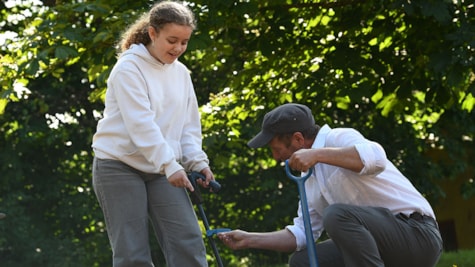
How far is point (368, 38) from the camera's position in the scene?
9.02 m

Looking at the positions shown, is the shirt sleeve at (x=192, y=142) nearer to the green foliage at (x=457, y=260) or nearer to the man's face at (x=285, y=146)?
the man's face at (x=285, y=146)

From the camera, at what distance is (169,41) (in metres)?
4.65

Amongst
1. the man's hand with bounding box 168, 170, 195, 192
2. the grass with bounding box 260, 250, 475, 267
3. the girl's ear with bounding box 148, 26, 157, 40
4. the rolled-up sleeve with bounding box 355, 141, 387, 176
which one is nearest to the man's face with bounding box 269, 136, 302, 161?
the rolled-up sleeve with bounding box 355, 141, 387, 176

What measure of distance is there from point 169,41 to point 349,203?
3.58 feet

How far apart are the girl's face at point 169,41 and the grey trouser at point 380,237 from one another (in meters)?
0.99

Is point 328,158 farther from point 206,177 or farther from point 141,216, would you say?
point 141,216

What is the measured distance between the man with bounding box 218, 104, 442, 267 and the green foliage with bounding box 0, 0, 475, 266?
2939 mm

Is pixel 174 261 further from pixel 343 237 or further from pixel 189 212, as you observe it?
pixel 343 237

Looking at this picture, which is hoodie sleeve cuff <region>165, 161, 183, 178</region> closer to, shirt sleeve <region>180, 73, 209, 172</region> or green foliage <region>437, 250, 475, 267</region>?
shirt sleeve <region>180, 73, 209, 172</region>

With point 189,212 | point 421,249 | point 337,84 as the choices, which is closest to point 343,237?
point 421,249

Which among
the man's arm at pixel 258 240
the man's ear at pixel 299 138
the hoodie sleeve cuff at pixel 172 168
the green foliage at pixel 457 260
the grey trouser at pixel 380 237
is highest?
the man's ear at pixel 299 138

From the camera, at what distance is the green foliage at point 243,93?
26.8ft

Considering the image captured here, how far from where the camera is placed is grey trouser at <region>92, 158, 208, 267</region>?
4.57m

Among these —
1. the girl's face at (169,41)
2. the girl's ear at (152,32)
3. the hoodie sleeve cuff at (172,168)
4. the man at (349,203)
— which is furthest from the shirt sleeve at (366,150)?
the girl's ear at (152,32)
